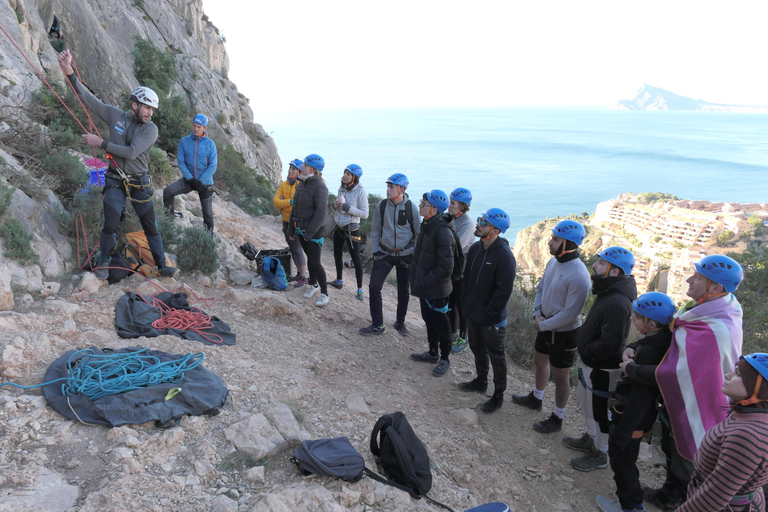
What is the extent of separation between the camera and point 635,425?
135 inches

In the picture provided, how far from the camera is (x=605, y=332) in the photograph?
12.6 feet

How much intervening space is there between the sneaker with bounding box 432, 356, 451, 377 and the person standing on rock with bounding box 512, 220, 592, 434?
1.28 meters

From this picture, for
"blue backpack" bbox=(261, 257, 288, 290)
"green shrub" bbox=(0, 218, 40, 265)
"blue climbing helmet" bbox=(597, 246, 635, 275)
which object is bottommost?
"blue backpack" bbox=(261, 257, 288, 290)

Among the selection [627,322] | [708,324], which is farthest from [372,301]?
[708,324]

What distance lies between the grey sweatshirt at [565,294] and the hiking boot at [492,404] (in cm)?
113

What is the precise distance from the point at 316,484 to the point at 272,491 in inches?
11.3

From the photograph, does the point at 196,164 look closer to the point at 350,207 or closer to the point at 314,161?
the point at 314,161

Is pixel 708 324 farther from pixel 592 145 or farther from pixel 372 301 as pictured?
pixel 592 145

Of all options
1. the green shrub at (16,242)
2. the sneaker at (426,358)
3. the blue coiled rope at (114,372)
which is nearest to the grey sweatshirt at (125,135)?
the green shrub at (16,242)

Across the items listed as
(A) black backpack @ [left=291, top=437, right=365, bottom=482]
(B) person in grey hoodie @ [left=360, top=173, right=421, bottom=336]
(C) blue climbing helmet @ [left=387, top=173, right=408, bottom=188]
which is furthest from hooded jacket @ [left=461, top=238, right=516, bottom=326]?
(A) black backpack @ [left=291, top=437, right=365, bottom=482]

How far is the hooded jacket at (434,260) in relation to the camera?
5.19 metres

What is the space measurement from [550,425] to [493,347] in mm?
1028

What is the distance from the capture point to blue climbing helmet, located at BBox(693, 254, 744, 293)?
3.15 metres

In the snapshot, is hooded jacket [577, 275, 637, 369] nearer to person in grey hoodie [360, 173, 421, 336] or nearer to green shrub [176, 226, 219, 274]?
person in grey hoodie [360, 173, 421, 336]
